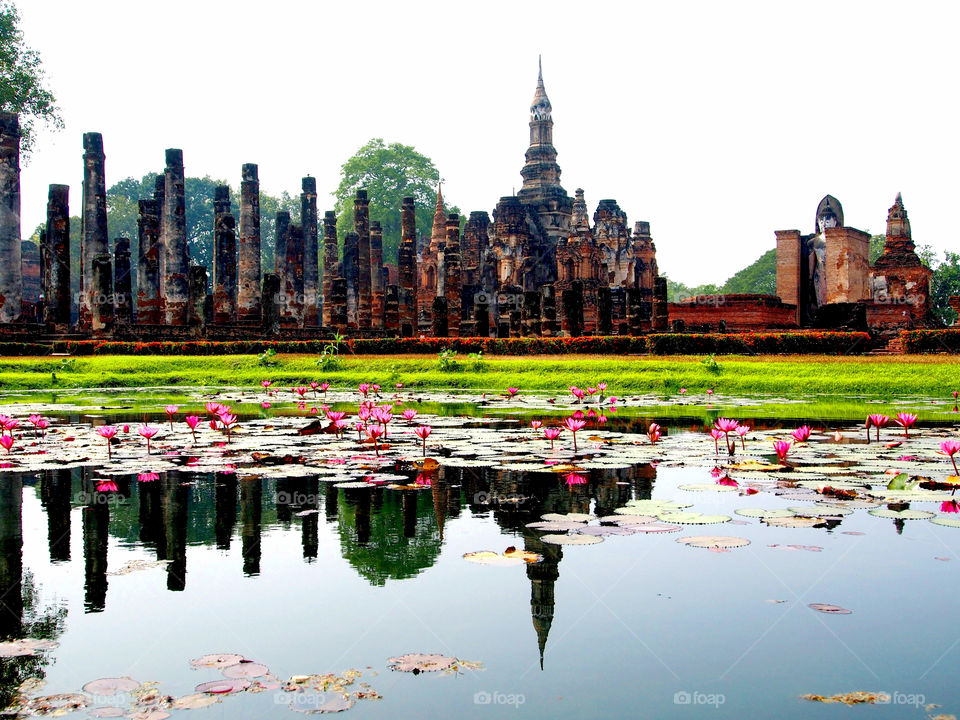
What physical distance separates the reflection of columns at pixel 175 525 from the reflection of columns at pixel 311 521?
58 cm

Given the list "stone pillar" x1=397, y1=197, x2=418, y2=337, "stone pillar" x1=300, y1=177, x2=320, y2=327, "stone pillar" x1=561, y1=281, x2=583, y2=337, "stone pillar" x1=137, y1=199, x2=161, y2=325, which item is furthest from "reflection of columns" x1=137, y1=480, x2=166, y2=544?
"stone pillar" x1=397, y1=197, x2=418, y2=337

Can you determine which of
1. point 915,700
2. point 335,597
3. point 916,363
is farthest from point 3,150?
point 915,700

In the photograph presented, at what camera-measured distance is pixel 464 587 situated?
146 inches

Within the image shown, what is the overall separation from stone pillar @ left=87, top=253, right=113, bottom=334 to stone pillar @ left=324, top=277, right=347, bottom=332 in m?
7.99

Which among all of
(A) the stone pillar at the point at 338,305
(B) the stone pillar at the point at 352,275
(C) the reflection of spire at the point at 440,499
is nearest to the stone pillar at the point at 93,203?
(A) the stone pillar at the point at 338,305

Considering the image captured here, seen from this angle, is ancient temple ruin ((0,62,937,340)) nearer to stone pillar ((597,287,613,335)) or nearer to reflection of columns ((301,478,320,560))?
stone pillar ((597,287,613,335))

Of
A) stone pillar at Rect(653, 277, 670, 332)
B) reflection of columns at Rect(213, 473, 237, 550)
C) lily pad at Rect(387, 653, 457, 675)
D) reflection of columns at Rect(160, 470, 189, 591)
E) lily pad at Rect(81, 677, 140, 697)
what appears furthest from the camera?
stone pillar at Rect(653, 277, 670, 332)

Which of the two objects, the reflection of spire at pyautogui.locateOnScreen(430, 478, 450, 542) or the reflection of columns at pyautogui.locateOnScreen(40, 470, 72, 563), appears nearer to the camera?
the reflection of columns at pyautogui.locateOnScreen(40, 470, 72, 563)

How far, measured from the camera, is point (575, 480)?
20.1ft

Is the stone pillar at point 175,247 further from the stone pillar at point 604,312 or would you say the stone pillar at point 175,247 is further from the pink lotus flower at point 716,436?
the pink lotus flower at point 716,436

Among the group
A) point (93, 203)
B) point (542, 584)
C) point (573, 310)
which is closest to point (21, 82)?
point (93, 203)

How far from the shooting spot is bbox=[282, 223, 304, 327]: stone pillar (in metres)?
34.2

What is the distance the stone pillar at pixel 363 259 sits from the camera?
38281mm

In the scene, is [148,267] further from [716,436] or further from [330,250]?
[716,436]
